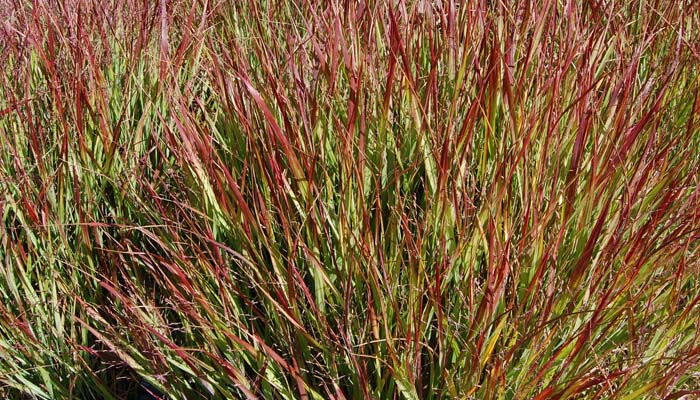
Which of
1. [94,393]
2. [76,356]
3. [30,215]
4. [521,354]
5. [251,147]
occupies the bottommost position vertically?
[94,393]

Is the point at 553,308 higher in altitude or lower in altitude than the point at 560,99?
lower

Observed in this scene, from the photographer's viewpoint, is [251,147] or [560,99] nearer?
[251,147]

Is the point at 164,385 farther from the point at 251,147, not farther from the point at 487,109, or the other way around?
the point at 487,109

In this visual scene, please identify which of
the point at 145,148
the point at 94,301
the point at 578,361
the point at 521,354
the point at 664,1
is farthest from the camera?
the point at 664,1

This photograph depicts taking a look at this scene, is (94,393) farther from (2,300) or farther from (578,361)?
(578,361)

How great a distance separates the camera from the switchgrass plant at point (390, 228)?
133 cm

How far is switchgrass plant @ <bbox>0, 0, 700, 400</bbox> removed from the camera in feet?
4.38

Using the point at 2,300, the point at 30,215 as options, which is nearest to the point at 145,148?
the point at 30,215

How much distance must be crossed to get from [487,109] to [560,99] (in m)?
0.20

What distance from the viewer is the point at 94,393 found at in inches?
74.9

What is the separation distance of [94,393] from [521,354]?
3.66 ft

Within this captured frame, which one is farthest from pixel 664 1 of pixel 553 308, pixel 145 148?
pixel 145 148

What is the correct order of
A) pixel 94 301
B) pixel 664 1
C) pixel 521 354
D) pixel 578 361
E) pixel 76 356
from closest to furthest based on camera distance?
pixel 578 361, pixel 521 354, pixel 76 356, pixel 94 301, pixel 664 1

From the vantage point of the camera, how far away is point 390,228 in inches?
57.0
